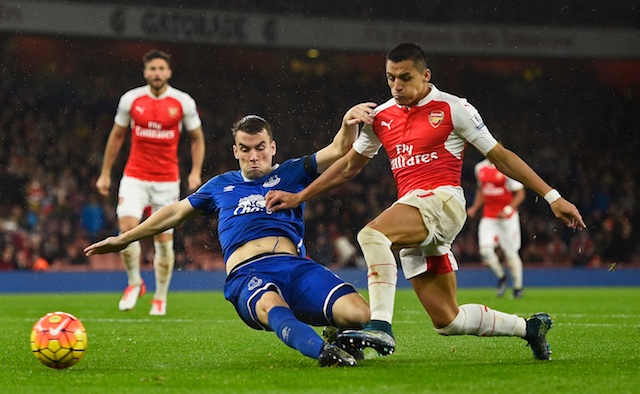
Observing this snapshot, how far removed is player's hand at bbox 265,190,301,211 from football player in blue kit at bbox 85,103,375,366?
0.61 feet

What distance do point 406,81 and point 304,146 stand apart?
1894 centimetres

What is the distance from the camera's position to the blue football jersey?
6.06 m

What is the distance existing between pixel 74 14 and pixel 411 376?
19.8 m

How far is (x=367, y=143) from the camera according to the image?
6172mm

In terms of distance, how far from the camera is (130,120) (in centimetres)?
1059

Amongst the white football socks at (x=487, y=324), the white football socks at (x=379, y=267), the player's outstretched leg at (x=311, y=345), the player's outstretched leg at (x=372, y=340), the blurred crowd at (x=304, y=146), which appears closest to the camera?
the player's outstretched leg at (x=372, y=340)

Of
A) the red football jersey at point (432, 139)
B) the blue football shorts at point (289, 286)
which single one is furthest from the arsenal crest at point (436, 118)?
the blue football shorts at point (289, 286)

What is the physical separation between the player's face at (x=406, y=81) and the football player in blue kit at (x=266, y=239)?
0.18m

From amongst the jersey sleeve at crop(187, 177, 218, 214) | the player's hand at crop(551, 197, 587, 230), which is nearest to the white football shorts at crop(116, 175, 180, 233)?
the jersey sleeve at crop(187, 177, 218, 214)

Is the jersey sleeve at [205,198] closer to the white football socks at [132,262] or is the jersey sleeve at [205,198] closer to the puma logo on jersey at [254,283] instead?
the puma logo on jersey at [254,283]

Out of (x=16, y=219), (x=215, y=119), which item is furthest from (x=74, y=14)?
(x=16, y=219)

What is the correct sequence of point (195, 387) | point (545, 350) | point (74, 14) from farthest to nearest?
point (74, 14) → point (545, 350) → point (195, 387)

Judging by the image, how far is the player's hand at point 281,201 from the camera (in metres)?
5.86

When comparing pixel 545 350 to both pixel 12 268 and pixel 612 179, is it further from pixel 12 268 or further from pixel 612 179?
pixel 612 179
